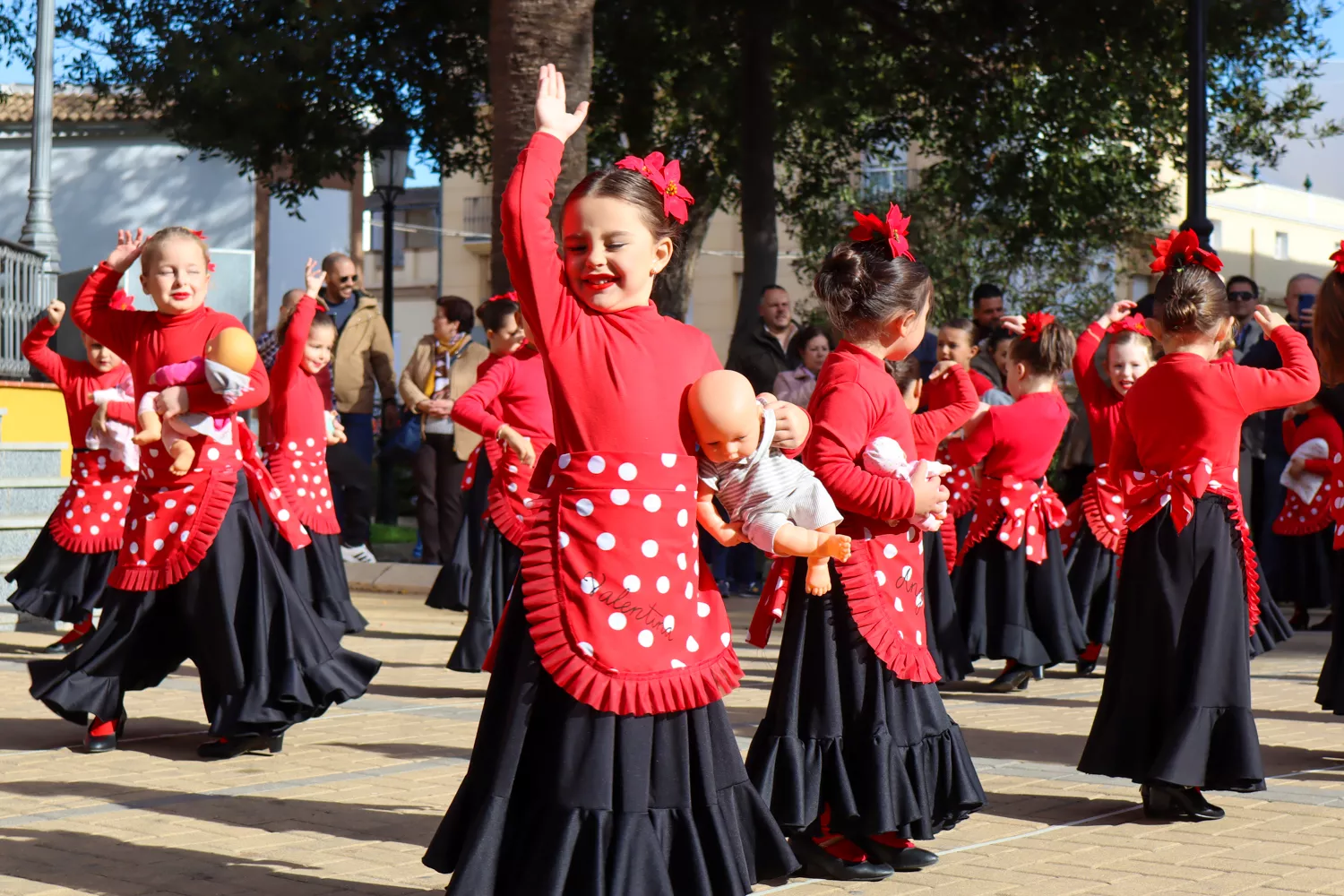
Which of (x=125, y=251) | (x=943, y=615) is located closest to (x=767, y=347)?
(x=943, y=615)

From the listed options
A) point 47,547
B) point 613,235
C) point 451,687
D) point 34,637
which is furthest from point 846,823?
point 34,637

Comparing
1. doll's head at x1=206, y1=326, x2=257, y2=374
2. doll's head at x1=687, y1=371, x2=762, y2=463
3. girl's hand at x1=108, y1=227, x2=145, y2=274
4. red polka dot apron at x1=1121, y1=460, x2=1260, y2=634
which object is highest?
girl's hand at x1=108, y1=227, x2=145, y2=274

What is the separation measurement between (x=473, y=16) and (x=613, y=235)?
15.2m

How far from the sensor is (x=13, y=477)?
11.9m

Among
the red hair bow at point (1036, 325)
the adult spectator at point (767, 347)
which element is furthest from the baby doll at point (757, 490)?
the adult spectator at point (767, 347)

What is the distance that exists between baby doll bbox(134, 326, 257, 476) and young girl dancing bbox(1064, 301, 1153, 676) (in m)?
3.15

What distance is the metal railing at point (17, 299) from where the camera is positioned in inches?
641

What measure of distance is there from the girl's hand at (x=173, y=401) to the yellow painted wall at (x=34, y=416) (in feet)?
23.0

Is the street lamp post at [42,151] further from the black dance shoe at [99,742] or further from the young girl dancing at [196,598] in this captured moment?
the black dance shoe at [99,742]

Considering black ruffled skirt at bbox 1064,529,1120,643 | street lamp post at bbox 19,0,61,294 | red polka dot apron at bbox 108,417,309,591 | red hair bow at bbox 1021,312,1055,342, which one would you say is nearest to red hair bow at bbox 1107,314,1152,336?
red hair bow at bbox 1021,312,1055,342

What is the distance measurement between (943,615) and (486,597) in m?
2.22

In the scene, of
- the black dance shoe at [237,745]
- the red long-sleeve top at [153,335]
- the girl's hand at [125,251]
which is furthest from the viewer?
the girl's hand at [125,251]

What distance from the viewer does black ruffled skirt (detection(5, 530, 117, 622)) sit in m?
9.39

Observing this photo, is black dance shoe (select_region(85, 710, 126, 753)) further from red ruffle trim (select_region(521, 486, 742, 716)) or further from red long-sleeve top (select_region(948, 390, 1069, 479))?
red long-sleeve top (select_region(948, 390, 1069, 479))
